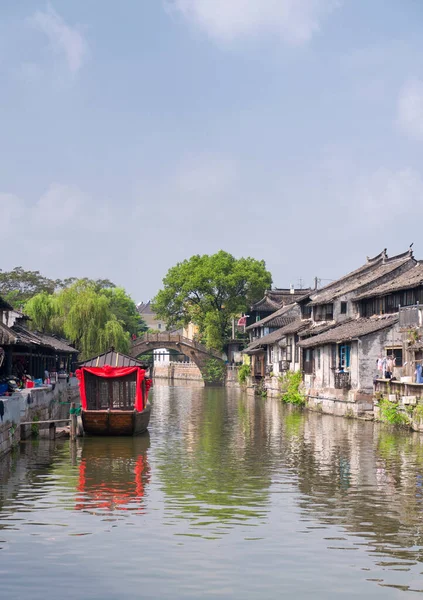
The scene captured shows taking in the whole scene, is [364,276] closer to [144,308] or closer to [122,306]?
[122,306]

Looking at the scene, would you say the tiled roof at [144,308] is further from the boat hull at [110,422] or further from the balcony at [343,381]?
the boat hull at [110,422]

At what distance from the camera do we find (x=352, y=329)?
45375mm

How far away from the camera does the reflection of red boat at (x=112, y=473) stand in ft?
64.7

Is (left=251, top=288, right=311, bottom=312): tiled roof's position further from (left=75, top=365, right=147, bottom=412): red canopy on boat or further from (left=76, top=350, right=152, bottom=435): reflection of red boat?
(left=75, top=365, right=147, bottom=412): red canopy on boat

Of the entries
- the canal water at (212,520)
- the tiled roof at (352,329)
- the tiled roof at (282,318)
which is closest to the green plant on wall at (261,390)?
the tiled roof at (282,318)

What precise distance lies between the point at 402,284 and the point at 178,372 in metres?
75.0

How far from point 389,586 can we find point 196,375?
95.4 meters

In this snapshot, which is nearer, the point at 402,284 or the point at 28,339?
the point at 28,339

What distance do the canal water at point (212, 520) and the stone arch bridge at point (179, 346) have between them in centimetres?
6260

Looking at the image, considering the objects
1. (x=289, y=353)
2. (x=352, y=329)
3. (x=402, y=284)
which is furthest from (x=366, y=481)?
(x=289, y=353)

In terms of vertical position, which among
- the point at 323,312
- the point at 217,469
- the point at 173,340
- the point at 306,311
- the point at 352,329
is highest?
the point at 306,311

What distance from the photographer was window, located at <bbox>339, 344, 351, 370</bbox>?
4462cm

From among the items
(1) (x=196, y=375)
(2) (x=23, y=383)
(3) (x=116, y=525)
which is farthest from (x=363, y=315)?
(1) (x=196, y=375)

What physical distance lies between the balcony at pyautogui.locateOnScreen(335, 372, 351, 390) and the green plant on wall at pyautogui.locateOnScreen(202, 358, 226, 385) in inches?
1910
